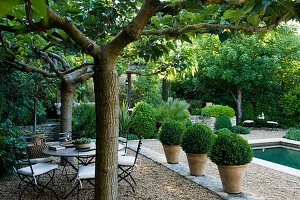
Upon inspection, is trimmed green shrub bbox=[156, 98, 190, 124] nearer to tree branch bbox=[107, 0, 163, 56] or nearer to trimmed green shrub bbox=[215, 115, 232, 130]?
trimmed green shrub bbox=[215, 115, 232, 130]

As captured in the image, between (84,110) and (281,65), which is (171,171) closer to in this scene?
(84,110)

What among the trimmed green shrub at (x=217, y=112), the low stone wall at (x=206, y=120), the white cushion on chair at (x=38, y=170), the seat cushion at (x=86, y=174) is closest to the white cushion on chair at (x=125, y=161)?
the seat cushion at (x=86, y=174)

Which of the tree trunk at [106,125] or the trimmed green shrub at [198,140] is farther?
the trimmed green shrub at [198,140]

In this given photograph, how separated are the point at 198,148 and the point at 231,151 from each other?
833mm

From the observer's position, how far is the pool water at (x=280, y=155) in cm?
731

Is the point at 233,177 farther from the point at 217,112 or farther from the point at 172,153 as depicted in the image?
the point at 217,112

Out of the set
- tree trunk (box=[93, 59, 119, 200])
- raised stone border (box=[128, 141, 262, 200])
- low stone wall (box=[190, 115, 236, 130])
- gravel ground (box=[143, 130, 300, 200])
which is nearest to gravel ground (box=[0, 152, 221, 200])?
raised stone border (box=[128, 141, 262, 200])

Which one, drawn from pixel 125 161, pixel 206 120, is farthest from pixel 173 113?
pixel 125 161

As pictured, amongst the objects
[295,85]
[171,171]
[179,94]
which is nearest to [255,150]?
[171,171]

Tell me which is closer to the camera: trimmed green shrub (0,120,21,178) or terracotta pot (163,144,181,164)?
trimmed green shrub (0,120,21,178)

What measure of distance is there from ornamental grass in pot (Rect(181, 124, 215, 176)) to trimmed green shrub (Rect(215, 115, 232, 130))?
26.3 ft

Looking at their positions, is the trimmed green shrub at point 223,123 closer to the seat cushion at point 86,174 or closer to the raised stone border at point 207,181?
the raised stone border at point 207,181

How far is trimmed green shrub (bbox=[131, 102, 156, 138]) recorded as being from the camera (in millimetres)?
9117

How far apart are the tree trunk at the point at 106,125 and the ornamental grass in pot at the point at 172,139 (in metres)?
3.13
